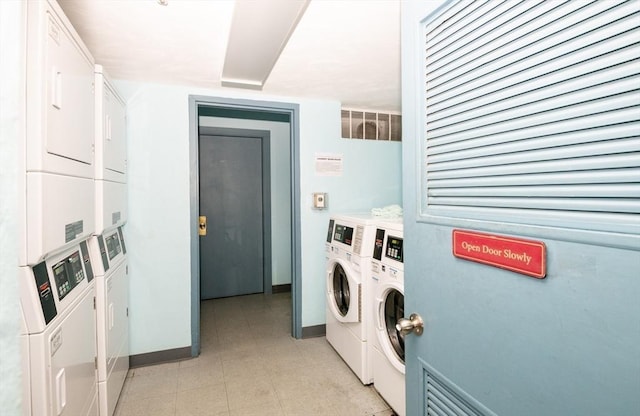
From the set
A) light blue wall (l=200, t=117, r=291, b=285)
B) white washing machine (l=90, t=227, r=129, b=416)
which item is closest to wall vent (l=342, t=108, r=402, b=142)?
light blue wall (l=200, t=117, r=291, b=285)

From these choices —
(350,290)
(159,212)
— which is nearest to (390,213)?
(350,290)

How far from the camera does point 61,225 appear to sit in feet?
3.66

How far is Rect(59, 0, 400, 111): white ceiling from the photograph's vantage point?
4.86 ft

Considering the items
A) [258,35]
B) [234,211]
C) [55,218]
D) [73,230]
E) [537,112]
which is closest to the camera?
[537,112]

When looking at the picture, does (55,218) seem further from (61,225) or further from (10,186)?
(10,186)

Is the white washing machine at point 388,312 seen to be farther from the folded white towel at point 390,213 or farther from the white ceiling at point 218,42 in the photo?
the white ceiling at point 218,42

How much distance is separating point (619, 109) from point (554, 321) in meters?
0.36

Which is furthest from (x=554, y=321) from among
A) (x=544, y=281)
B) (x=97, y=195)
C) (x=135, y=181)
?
(x=135, y=181)

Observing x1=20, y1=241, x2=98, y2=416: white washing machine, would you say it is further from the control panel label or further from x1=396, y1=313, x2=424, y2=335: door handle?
x1=396, y1=313, x2=424, y2=335: door handle

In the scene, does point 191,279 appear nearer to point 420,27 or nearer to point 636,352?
point 420,27

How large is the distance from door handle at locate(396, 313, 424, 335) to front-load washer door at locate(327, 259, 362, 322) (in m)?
1.28

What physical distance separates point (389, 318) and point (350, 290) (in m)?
0.39

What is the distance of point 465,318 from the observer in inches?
28.8

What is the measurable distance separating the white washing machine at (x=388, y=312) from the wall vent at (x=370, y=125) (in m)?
1.33
